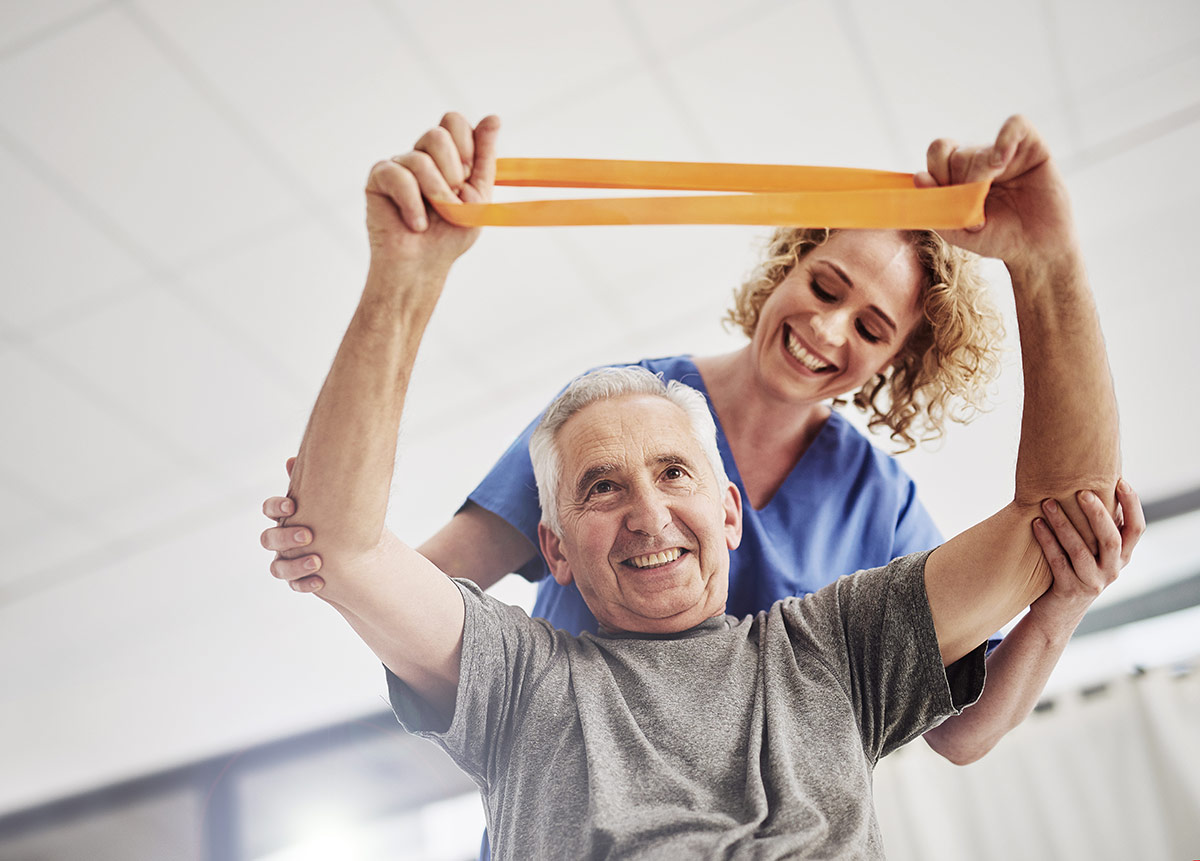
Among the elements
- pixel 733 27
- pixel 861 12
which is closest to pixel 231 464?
pixel 733 27

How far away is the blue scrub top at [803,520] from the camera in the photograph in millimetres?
1203

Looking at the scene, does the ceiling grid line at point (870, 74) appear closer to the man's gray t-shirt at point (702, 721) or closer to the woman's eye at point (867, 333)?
the woman's eye at point (867, 333)

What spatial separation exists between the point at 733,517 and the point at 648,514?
216mm

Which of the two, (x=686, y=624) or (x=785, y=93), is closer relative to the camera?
(x=686, y=624)

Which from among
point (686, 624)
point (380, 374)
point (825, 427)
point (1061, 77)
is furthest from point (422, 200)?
point (1061, 77)

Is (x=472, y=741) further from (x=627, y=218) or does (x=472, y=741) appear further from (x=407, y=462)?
(x=407, y=462)

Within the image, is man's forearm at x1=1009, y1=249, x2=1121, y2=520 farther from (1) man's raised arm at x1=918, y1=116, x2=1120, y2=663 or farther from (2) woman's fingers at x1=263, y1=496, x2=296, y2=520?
(2) woman's fingers at x1=263, y1=496, x2=296, y2=520

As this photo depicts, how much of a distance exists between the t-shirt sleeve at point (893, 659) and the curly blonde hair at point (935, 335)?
0.48m

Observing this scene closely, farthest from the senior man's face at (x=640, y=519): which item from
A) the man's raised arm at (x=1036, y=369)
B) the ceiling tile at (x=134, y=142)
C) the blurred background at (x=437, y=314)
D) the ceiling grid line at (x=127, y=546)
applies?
the ceiling grid line at (x=127, y=546)

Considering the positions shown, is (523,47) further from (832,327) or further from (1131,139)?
(1131,139)

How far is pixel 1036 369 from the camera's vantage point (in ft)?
2.77

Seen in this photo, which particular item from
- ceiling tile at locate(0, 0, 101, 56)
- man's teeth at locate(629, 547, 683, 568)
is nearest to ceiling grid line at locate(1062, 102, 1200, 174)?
man's teeth at locate(629, 547, 683, 568)

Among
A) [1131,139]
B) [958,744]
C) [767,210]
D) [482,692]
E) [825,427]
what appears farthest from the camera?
[1131,139]

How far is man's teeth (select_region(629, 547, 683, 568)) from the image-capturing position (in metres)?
1.00
